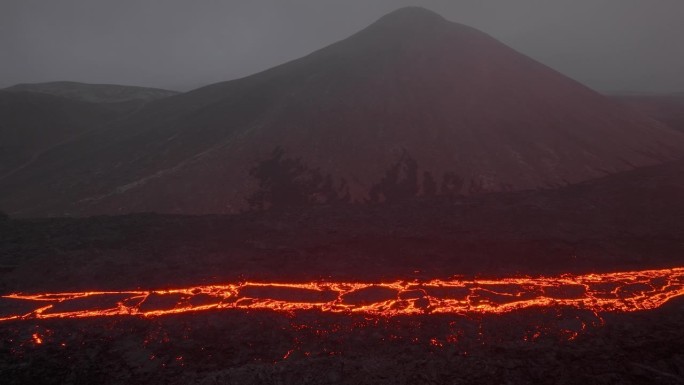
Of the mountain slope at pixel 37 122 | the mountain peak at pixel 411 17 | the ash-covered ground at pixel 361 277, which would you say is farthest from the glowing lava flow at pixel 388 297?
the mountain peak at pixel 411 17

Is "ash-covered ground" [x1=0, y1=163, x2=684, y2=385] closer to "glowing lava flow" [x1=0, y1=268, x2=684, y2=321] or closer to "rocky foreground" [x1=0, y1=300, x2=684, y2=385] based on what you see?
"rocky foreground" [x1=0, y1=300, x2=684, y2=385]

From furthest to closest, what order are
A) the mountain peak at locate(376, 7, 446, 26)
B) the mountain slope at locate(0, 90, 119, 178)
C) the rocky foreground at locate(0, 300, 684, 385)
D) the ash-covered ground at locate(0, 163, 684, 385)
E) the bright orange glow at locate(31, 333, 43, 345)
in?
the mountain peak at locate(376, 7, 446, 26)
the mountain slope at locate(0, 90, 119, 178)
the bright orange glow at locate(31, 333, 43, 345)
the ash-covered ground at locate(0, 163, 684, 385)
the rocky foreground at locate(0, 300, 684, 385)

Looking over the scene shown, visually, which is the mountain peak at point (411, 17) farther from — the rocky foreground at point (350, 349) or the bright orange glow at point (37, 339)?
the bright orange glow at point (37, 339)

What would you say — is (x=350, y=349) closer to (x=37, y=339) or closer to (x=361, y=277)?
(x=361, y=277)

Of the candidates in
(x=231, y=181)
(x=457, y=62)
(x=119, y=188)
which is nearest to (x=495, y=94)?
(x=457, y=62)

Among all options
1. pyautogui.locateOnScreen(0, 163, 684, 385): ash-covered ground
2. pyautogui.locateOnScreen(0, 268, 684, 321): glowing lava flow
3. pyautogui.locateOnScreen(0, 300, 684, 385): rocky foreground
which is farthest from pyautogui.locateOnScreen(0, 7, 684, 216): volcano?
pyautogui.locateOnScreen(0, 300, 684, 385): rocky foreground

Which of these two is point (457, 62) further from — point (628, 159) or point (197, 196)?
point (197, 196)

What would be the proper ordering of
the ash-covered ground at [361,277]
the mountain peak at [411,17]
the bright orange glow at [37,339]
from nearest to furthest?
the ash-covered ground at [361,277] → the bright orange glow at [37,339] → the mountain peak at [411,17]
